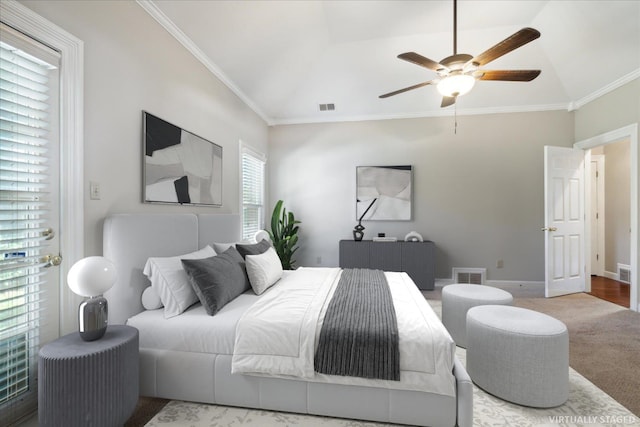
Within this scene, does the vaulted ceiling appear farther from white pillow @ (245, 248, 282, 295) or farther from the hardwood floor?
the hardwood floor

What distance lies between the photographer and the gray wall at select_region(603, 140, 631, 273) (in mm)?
4840

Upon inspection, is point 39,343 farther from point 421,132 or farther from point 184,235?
point 421,132

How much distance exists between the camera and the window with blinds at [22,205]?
4.66 feet

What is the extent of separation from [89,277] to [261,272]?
119 centimetres

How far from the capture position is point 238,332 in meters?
1.71

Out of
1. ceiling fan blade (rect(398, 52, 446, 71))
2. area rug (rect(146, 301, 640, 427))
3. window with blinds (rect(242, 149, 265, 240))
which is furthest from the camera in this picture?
window with blinds (rect(242, 149, 265, 240))

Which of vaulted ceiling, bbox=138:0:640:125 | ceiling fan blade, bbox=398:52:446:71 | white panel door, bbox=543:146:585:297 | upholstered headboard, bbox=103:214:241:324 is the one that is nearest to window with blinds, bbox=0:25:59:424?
upholstered headboard, bbox=103:214:241:324

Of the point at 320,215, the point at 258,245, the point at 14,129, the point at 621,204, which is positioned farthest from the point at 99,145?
the point at 621,204

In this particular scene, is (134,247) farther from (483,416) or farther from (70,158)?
(483,416)

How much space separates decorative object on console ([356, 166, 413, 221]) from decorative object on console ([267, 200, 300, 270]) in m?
1.12

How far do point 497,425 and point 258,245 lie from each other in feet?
7.39

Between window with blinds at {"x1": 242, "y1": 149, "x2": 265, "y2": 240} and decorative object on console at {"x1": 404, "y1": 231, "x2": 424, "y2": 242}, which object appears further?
decorative object on console at {"x1": 404, "y1": 231, "x2": 424, "y2": 242}

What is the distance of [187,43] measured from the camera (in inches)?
106

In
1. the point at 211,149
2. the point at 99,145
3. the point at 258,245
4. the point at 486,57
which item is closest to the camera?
the point at 99,145
